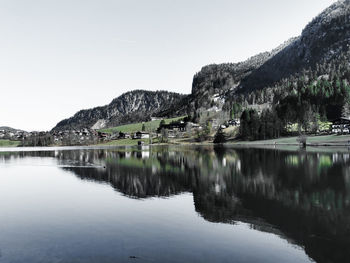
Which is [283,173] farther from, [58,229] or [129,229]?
[58,229]

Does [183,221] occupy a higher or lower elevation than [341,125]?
lower

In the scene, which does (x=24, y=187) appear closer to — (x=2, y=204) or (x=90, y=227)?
(x=2, y=204)

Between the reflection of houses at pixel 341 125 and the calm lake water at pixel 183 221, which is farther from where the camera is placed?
the reflection of houses at pixel 341 125

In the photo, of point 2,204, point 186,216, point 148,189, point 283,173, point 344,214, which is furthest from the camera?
point 283,173

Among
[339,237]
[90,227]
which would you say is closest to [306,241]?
[339,237]

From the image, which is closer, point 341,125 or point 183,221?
point 183,221

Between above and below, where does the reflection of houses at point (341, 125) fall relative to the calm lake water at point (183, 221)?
above

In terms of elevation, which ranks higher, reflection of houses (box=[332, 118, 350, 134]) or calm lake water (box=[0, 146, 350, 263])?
reflection of houses (box=[332, 118, 350, 134])

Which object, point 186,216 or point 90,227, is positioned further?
point 186,216

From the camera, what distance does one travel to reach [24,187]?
48.2 metres

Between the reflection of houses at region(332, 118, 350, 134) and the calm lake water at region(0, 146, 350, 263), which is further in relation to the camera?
the reflection of houses at region(332, 118, 350, 134)

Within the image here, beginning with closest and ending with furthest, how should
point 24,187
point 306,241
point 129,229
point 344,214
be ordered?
point 306,241
point 129,229
point 344,214
point 24,187

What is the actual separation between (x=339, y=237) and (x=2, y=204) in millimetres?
36250

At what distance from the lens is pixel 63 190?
44.6m
